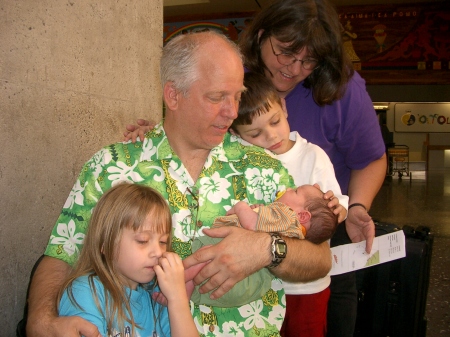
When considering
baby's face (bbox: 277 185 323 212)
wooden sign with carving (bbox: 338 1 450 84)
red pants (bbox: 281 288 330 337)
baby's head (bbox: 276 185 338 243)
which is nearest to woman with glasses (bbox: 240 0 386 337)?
red pants (bbox: 281 288 330 337)

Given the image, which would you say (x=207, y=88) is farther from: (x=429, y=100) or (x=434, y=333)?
(x=429, y=100)

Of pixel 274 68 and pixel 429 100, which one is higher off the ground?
pixel 429 100

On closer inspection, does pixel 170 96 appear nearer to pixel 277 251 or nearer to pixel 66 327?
pixel 277 251

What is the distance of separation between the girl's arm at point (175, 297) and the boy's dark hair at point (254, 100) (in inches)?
32.3

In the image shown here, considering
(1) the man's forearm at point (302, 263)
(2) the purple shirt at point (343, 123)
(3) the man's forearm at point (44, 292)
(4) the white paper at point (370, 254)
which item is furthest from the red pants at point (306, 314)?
(3) the man's forearm at point (44, 292)

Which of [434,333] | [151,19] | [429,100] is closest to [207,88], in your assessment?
[151,19]

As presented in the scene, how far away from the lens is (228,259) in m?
1.59

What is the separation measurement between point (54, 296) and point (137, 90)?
5.79 ft

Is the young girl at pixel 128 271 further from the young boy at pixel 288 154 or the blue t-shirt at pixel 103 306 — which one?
the young boy at pixel 288 154

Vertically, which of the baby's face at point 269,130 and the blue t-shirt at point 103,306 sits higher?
the baby's face at point 269,130

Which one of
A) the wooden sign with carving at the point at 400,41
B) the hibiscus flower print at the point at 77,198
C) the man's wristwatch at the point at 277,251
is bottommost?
the man's wristwatch at the point at 277,251

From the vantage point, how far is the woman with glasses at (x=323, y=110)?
212 centimetres

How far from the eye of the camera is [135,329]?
147 cm

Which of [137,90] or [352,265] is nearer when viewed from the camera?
[352,265]
